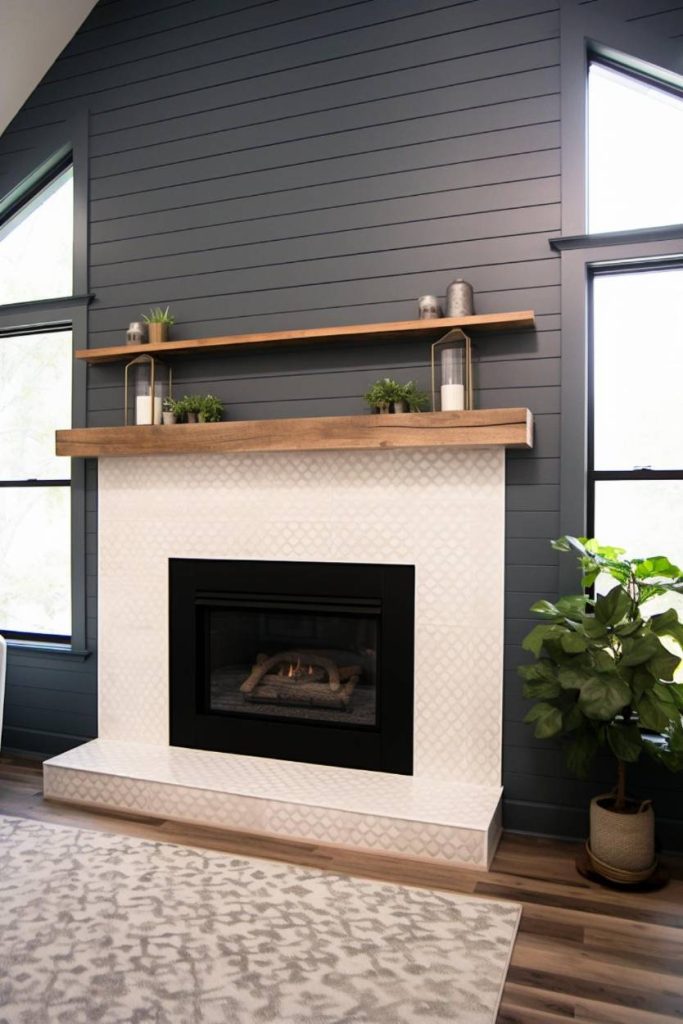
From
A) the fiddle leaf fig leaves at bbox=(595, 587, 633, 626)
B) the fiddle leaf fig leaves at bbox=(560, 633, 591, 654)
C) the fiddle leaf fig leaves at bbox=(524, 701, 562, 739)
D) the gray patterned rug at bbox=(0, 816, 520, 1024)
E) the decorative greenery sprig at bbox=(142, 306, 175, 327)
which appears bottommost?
the gray patterned rug at bbox=(0, 816, 520, 1024)

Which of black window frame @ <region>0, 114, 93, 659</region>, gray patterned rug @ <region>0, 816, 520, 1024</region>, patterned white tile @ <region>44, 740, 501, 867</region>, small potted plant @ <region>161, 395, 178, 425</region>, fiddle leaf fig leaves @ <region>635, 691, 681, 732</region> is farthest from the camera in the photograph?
black window frame @ <region>0, 114, 93, 659</region>

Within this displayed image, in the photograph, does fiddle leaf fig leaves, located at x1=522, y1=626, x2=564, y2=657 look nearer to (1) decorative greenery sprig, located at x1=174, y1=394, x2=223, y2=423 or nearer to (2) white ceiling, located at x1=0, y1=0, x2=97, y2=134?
(1) decorative greenery sprig, located at x1=174, y1=394, x2=223, y2=423

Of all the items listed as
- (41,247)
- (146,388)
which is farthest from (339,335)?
(41,247)

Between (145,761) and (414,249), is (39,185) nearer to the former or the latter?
(414,249)

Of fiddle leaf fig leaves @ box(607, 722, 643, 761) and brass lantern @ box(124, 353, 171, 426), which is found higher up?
brass lantern @ box(124, 353, 171, 426)

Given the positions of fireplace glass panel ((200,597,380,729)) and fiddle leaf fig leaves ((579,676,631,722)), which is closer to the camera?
fiddle leaf fig leaves ((579,676,631,722))

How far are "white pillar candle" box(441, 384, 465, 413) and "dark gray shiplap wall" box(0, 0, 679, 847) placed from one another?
0.14 metres

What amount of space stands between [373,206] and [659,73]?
3.83ft

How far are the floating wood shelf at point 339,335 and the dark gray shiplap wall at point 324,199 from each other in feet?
0.31

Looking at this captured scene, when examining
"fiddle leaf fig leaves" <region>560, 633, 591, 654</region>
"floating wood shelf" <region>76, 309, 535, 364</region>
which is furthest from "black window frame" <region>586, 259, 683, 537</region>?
"fiddle leaf fig leaves" <region>560, 633, 591, 654</region>

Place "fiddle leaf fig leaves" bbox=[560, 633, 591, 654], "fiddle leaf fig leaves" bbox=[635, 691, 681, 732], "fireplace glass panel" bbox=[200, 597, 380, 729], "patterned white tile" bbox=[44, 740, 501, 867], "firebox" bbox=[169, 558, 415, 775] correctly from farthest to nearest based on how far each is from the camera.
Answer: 1. "fireplace glass panel" bbox=[200, 597, 380, 729]
2. "firebox" bbox=[169, 558, 415, 775]
3. "patterned white tile" bbox=[44, 740, 501, 867]
4. "fiddle leaf fig leaves" bbox=[560, 633, 591, 654]
5. "fiddle leaf fig leaves" bbox=[635, 691, 681, 732]

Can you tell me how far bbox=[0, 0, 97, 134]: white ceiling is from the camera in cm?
363

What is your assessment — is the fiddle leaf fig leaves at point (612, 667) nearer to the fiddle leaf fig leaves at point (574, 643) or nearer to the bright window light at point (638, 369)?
the fiddle leaf fig leaves at point (574, 643)

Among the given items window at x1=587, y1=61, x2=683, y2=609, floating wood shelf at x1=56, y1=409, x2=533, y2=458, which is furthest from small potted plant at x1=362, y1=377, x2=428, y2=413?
window at x1=587, y1=61, x2=683, y2=609
